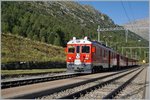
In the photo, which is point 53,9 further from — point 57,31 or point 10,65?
point 10,65

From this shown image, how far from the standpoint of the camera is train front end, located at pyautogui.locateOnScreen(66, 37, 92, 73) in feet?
102

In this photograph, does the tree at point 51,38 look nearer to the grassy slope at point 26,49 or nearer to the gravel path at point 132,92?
the grassy slope at point 26,49

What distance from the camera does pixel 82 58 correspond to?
31766 mm

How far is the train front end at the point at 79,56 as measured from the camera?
102ft

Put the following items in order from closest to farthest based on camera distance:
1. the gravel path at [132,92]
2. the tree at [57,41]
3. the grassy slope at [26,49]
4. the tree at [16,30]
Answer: the gravel path at [132,92], the grassy slope at [26,49], the tree at [57,41], the tree at [16,30]

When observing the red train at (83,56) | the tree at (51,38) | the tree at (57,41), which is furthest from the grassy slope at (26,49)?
the tree at (51,38)

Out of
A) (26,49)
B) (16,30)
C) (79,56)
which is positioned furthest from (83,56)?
(16,30)

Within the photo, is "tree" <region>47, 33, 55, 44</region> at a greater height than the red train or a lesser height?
greater

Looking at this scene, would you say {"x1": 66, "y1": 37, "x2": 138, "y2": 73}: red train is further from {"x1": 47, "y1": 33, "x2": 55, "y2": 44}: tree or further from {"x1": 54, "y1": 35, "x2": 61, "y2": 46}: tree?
{"x1": 47, "y1": 33, "x2": 55, "y2": 44}: tree

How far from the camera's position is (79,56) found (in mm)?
31828

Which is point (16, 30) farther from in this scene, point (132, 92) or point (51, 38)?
point (132, 92)

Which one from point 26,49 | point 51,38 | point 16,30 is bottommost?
point 26,49

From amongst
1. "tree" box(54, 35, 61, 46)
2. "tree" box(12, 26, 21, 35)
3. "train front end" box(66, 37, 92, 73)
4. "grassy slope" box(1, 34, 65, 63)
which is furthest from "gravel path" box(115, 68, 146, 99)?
"tree" box(12, 26, 21, 35)

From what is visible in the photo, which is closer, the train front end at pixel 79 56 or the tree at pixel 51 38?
the train front end at pixel 79 56
